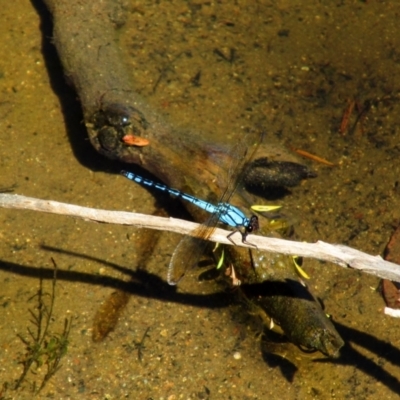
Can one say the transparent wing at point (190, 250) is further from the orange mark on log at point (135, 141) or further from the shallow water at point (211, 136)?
the orange mark on log at point (135, 141)

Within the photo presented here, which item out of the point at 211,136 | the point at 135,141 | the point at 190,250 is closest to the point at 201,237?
the point at 190,250

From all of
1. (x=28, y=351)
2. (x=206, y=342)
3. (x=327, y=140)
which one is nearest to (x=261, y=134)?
(x=327, y=140)

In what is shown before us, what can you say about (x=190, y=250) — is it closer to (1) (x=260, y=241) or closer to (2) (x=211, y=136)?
(1) (x=260, y=241)

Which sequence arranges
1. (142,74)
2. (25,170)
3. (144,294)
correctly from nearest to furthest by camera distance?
(144,294) → (25,170) → (142,74)

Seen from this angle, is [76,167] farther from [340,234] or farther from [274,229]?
[340,234]

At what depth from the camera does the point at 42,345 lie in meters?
5.12

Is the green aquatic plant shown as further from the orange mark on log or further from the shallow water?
the orange mark on log

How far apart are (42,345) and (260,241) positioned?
85.6 inches

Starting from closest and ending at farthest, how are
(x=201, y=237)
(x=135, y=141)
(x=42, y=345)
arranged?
1. (x=201, y=237)
2. (x=42, y=345)
3. (x=135, y=141)

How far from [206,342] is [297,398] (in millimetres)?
877

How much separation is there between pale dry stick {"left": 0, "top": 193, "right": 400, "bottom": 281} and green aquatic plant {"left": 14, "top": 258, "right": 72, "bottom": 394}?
4.71ft

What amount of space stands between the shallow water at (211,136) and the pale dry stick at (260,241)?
143 centimetres

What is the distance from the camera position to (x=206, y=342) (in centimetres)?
529

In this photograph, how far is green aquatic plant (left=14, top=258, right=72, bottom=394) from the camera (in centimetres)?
500
